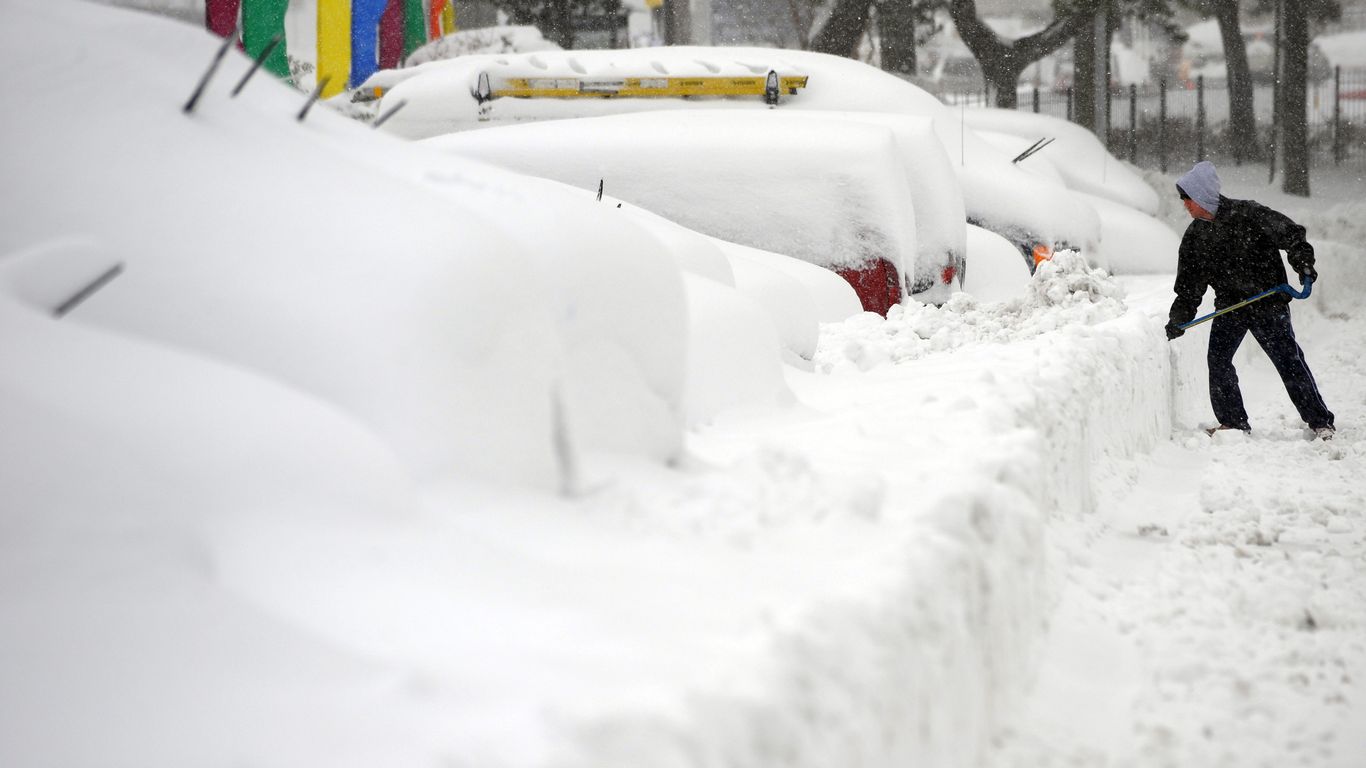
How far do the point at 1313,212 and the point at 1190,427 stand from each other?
1254 centimetres

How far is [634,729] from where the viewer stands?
1757 millimetres

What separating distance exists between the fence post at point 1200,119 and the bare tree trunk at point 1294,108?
281cm

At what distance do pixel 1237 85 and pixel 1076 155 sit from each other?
40.2ft

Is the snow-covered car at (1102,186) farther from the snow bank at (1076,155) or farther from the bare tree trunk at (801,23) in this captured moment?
the bare tree trunk at (801,23)

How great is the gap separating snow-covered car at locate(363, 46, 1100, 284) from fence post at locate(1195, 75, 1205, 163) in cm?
1438

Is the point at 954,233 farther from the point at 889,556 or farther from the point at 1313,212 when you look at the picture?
the point at 1313,212

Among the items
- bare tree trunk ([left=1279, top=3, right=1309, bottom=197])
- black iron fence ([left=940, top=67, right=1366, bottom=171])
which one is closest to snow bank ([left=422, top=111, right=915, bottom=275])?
bare tree trunk ([left=1279, top=3, right=1309, bottom=197])

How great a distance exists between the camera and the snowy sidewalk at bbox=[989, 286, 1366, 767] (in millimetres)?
2902

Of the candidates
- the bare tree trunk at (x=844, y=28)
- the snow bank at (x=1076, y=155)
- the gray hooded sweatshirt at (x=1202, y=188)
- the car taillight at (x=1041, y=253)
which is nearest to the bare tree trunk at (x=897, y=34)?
the bare tree trunk at (x=844, y=28)

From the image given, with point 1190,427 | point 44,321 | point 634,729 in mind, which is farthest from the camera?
point 1190,427

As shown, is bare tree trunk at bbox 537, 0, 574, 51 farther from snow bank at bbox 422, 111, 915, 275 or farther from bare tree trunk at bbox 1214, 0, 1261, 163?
snow bank at bbox 422, 111, 915, 275

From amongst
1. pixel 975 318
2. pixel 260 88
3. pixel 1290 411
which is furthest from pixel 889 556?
pixel 1290 411

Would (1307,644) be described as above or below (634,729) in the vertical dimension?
below

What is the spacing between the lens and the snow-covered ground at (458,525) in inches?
73.4
